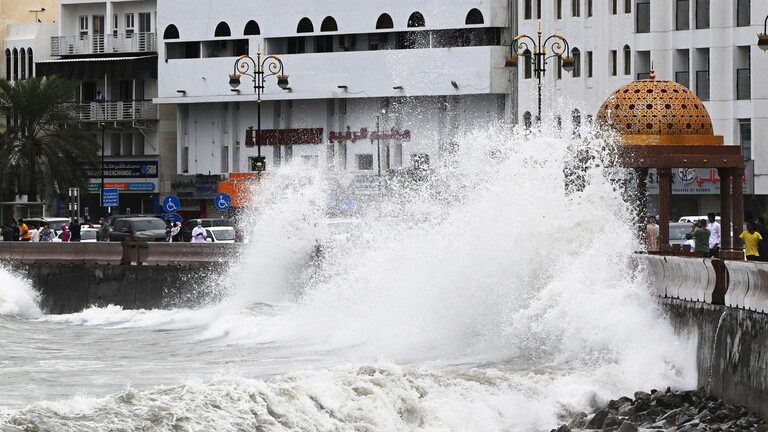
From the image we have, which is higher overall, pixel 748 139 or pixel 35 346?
pixel 748 139

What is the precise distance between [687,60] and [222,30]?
21945 mm

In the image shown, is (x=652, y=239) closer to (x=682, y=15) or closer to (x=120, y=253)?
(x=120, y=253)

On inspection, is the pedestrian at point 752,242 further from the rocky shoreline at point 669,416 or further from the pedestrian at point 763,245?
the rocky shoreline at point 669,416

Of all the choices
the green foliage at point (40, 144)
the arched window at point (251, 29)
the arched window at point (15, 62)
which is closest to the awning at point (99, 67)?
the arched window at point (15, 62)

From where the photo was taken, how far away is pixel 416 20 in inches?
2648

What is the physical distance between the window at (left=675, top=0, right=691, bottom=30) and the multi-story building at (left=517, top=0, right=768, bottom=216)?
0.11 ft

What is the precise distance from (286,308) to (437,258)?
8.16 m

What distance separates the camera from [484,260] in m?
25.6

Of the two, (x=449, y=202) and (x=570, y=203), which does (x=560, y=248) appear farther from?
(x=449, y=202)

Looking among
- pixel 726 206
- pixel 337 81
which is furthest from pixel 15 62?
pixel 726 206

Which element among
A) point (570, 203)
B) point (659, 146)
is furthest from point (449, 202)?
point (659, 146)

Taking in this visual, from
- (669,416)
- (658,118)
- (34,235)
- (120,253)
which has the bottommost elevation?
(669,416)

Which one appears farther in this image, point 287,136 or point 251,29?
point 251,29

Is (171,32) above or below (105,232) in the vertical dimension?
above
